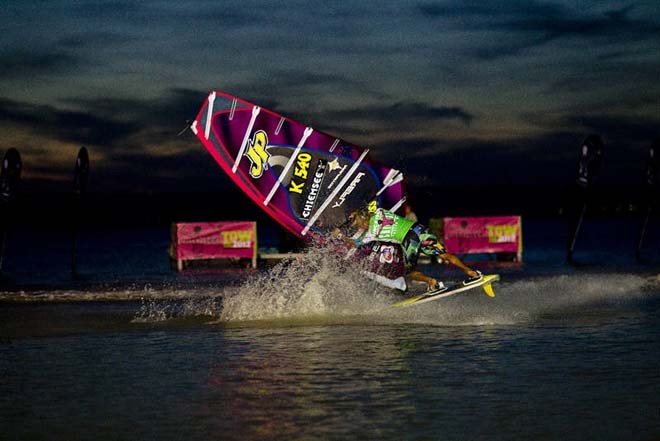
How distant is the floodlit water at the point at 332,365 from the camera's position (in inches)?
262

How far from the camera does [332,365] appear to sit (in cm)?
891

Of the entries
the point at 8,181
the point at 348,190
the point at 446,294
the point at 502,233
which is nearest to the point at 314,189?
the point at 348,190

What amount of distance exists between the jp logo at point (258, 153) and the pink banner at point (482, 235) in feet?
39.1

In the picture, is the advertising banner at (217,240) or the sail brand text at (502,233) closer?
the advertising banner at (217,240)

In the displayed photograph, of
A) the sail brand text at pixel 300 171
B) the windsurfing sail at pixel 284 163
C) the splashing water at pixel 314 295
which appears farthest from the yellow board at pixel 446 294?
the sail brand text at pixel 300 171

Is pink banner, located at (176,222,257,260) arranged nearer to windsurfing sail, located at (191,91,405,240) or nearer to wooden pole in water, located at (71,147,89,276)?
wooden pole in water, located at (71,147,89,276)

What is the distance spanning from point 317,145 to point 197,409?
37.4ft

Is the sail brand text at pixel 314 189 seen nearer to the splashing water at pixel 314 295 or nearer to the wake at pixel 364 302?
the wake at pixel 364 302

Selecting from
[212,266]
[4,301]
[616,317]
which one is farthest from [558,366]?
[212,266]

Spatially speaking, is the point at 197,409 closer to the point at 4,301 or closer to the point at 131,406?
the point at 131,406

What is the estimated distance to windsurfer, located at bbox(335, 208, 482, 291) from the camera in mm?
13859

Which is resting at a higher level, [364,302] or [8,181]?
[8,181]

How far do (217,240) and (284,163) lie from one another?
10.2m

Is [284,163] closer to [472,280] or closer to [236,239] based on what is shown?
[472,280]
